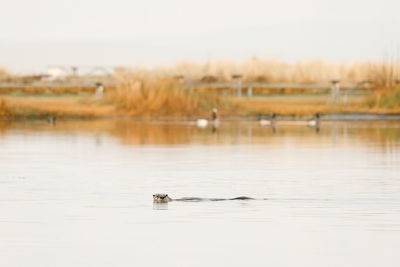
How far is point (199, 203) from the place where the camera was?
16.3 meters

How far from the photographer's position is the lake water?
40.2 ft

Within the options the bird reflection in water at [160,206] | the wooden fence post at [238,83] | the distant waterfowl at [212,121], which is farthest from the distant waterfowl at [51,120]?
the bird reflection in water at [160,206]

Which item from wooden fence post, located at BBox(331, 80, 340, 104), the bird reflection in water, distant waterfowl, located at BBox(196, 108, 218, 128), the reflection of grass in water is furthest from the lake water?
wooden fence post, located at BBox(331, 80, 340, 104)

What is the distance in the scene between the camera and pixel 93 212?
1527cm

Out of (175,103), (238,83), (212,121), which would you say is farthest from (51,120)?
(238,83)

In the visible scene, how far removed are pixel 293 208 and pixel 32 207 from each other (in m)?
3.22

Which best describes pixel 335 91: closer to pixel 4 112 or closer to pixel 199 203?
pixel 4 112

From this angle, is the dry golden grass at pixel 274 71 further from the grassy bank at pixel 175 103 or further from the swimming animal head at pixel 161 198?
the swimming animal head at pixel 161 198

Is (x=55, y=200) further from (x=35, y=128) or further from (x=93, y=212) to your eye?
(x=35, y=128)

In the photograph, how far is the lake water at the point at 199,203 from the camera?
483 inches

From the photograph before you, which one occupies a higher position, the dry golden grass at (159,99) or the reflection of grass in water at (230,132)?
the dry golden grass at (159,99)

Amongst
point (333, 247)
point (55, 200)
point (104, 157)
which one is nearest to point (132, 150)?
point (104, 157)

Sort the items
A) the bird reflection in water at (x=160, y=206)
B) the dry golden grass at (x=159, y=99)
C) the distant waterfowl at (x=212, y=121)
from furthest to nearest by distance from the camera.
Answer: the dry golden grass at (x=159, y=99) < the distant waterfowl at (x=212, y=121) < the bird reflection in water at (x=160, y=206)

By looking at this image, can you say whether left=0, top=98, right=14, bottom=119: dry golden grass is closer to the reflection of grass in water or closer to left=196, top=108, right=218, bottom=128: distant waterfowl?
the reflection of grass in water
